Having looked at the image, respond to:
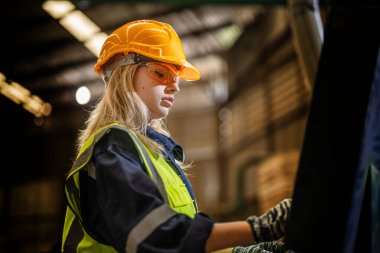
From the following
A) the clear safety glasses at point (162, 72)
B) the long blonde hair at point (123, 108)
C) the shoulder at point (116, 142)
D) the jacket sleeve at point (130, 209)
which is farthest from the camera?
the clear safety glasses at point (162, 72)

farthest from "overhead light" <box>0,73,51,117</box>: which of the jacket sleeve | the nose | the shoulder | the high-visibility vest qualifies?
the jacket sleeve

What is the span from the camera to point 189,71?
8.66 feet

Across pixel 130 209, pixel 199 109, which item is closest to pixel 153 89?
pixel 130 209

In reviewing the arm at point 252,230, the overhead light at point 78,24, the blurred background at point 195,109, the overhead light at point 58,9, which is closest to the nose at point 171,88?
the arm at point 252,230

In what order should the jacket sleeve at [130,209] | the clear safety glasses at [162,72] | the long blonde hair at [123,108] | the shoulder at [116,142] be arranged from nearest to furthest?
the jacket sleeve at [130,209] → the shoulder at [116,142] → the long blonde hair at [123,108] → the clear safety glasses at [162,72]

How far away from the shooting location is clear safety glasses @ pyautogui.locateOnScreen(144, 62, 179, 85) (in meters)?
2.24

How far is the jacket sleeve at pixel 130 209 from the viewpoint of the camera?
1.62 m

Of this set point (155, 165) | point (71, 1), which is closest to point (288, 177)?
point (71, 1)

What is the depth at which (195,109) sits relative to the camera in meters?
17.0

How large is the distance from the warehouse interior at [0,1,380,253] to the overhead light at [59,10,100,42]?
7.2 inches

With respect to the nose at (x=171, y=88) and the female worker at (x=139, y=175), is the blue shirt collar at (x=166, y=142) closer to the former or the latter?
the female worker at (x=139, y=175)

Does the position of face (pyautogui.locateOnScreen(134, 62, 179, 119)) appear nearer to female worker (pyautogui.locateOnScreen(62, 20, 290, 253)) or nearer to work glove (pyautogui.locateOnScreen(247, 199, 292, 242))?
female worker (pyautogui.locateOnScreen(62, 20, 290, 253))

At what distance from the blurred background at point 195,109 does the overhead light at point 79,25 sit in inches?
1.1

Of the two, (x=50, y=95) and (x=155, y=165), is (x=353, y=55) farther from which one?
(x=50, y=95)
